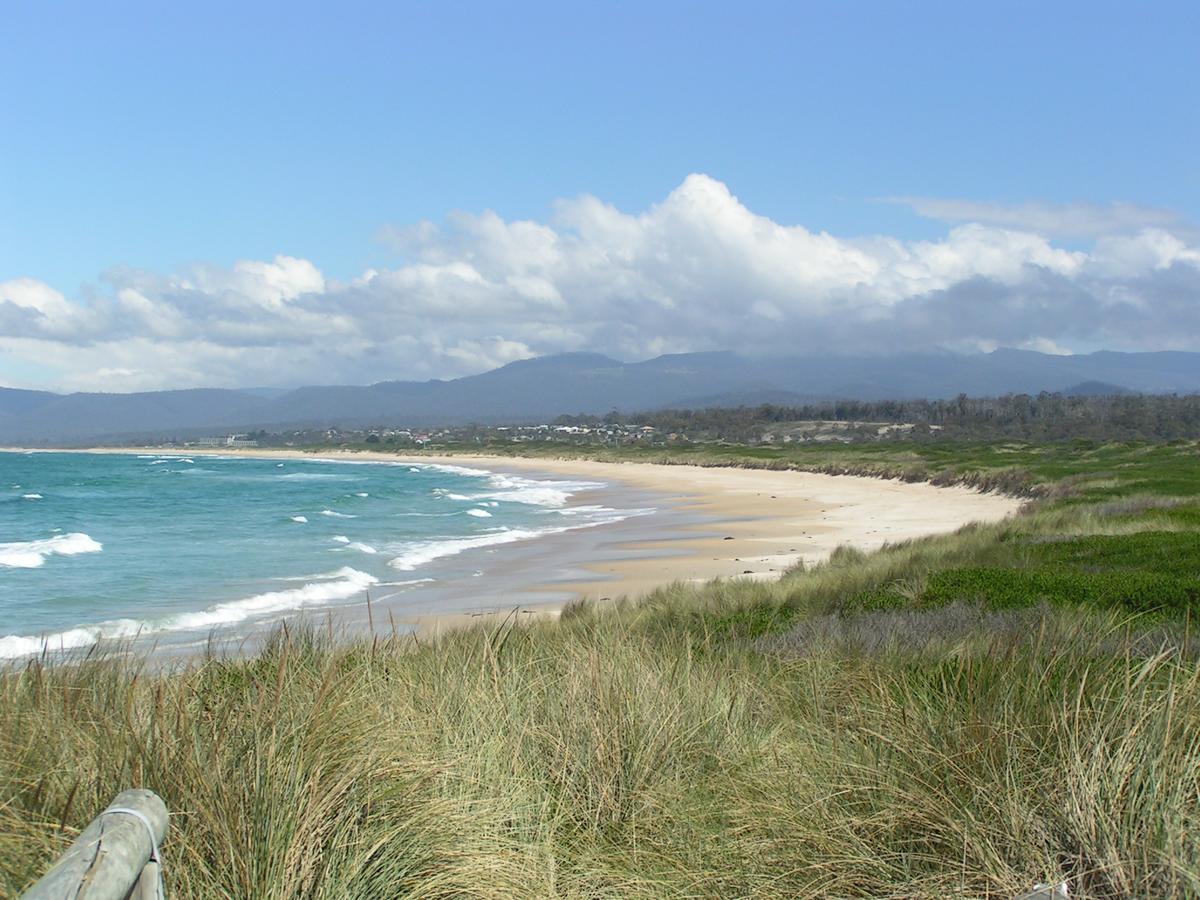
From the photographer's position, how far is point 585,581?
19.2m

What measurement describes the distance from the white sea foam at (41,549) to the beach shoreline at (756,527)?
13532 mm

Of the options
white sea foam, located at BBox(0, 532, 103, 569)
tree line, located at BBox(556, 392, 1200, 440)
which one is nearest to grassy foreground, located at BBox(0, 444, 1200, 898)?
white sea foam, located at BBox(0, 532, 103, 569)

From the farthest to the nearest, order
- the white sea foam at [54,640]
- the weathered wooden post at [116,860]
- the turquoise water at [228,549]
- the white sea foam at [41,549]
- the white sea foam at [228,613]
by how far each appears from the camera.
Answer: the white sea foam at [41,549], the turquoise water at [228,549], the white sea foam at [228,613], the white sea foam at [54,640], the weathered wooden post at [116,860]

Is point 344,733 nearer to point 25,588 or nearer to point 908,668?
point 908,668

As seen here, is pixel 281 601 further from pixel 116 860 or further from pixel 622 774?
pixel 116 860

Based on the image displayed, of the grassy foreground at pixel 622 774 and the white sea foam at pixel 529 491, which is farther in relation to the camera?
the white sea foam at pixel 529 491

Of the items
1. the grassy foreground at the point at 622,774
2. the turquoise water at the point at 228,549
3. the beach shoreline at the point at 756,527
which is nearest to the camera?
the grassy foreground at the point at 622,774

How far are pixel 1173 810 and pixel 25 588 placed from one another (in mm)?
21379

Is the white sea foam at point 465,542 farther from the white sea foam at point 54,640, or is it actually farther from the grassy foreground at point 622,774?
the grassy foreground at point 622,774

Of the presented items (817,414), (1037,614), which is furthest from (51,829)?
(817,414)

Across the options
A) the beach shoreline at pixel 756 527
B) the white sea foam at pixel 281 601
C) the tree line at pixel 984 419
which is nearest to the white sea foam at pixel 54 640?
the white sea foam at pixel 281 601

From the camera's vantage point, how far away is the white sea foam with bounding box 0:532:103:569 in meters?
24.2

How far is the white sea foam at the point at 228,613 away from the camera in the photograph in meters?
13.5

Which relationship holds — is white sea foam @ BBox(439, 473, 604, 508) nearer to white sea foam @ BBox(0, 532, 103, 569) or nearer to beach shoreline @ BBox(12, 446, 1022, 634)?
beach shoreline @ BBox(12, 446, 1022, 634)
